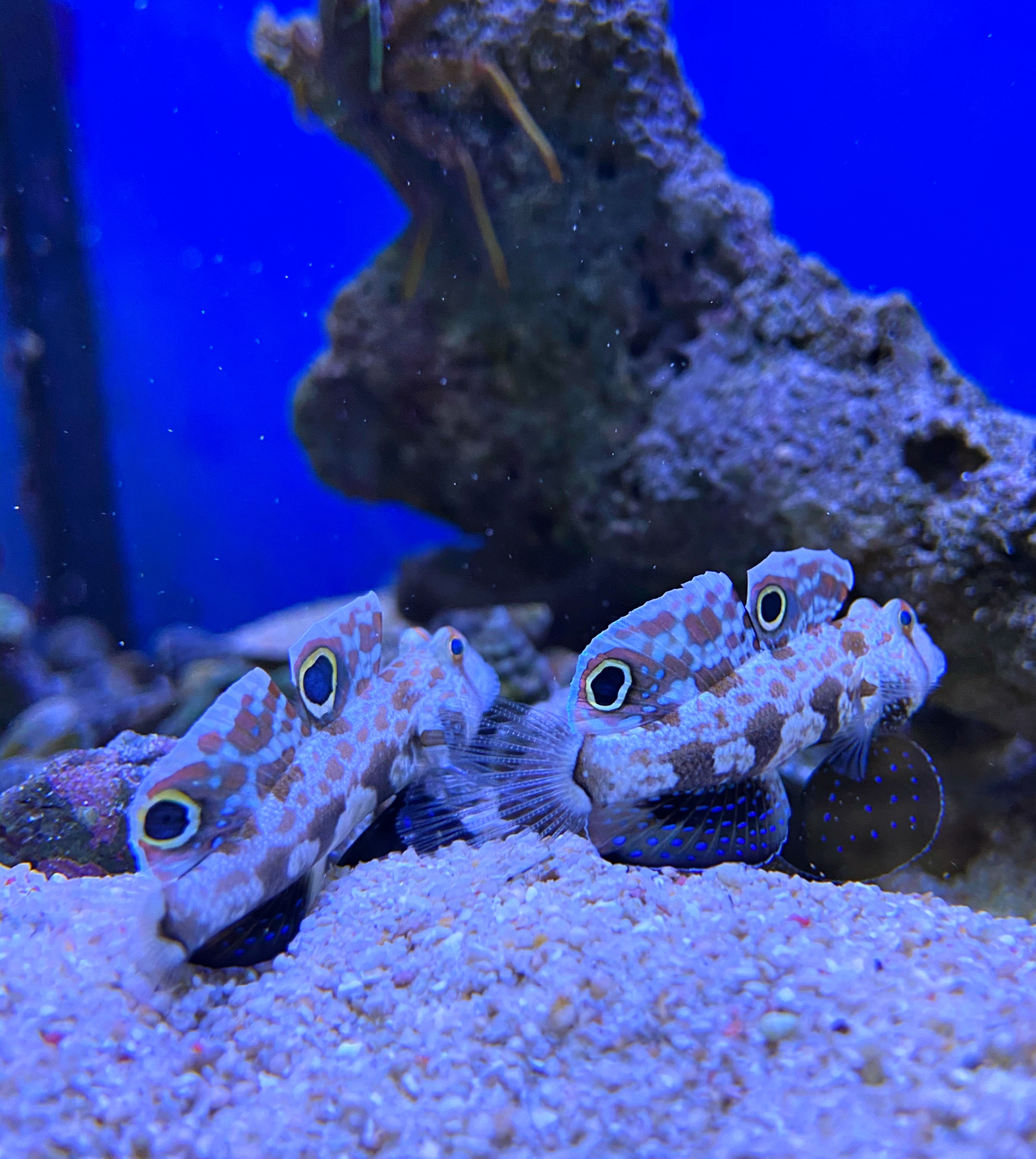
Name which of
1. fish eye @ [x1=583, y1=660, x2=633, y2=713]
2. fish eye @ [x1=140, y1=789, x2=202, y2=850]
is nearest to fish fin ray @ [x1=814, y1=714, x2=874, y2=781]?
fish eye @ [x1=583, y1=660, x2=633, y2=713]

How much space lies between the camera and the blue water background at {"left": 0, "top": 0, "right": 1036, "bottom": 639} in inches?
123

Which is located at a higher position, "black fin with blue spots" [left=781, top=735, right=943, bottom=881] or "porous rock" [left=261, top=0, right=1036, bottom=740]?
"porous rock" [left=261, top=0, right=1036, bottom=740]

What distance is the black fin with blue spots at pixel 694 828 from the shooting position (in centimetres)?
184

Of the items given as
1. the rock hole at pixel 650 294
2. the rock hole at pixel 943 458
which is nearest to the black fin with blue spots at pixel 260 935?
the rock hole at pixel 943 458

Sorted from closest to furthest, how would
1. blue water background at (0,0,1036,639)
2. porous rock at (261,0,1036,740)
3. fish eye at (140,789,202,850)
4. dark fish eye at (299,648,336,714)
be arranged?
fish eye at (140,789,202,850) < dark fish eye at (299,648,336,714) < porous rock at (261,0,1036,740) < blue water background at (0,0,1036,639)

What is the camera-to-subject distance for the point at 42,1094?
3.97 feet

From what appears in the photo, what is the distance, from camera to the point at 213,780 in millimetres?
1591

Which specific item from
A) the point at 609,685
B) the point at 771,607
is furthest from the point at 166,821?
the point at 771,607

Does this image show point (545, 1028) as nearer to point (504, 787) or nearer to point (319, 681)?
point (504, 787)

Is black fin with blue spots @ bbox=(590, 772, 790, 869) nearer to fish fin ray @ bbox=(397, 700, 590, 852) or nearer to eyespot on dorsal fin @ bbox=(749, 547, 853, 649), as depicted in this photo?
fish fin ray @ bbox=(397, 700, 590, 852)

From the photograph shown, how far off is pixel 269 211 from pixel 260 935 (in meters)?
3.18

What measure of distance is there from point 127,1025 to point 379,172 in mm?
3073

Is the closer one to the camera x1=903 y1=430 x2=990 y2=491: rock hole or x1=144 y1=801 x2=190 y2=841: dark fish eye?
x1=144 y1=801 x2=190 y2=841: dark fish eye

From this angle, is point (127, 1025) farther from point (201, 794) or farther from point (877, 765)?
point (877, 765)
